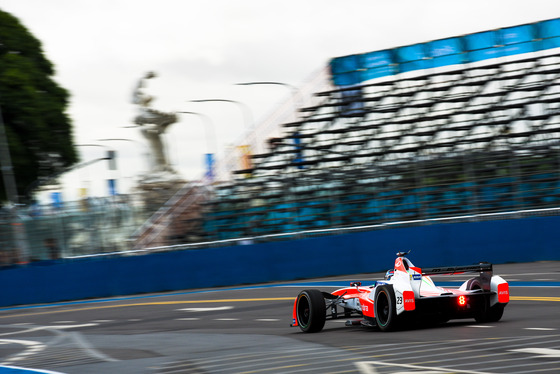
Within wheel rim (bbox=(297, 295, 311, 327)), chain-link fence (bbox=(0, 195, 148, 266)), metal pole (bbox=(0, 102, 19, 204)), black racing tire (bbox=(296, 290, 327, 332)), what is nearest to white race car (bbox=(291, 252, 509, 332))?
black racing tire (bbox=(296, 290, 327, 332))

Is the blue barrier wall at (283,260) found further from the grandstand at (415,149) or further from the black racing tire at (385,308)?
the black racing tire at (385,308)

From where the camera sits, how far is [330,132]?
29172 millimetres

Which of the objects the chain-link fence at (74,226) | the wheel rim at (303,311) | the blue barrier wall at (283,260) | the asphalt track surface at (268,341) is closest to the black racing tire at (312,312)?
the wheel rim at (303,311)

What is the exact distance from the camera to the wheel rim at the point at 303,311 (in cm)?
1116

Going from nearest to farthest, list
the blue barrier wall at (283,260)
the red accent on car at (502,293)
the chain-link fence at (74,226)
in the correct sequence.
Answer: the red accent on car at (502,293), the blue barrier wall at (283,260), the chain-link fence at (74,226)

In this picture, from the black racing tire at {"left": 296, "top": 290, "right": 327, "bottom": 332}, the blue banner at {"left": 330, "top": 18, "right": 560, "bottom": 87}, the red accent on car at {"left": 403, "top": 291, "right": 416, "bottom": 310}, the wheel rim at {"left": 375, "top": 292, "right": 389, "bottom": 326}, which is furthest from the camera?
the blue banner at {"left": 330, "top": 18, "right": 560, "bottom": 87}

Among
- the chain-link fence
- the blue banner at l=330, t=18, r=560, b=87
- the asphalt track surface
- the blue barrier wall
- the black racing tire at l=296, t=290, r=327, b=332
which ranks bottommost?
the asphalt track surface

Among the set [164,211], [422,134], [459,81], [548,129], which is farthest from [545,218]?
[164,211]

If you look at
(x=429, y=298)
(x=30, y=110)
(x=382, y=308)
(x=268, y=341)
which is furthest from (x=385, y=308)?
(x=30, y=110)

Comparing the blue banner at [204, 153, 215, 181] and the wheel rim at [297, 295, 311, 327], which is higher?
the blue banner at [204, 153, 215, 181]

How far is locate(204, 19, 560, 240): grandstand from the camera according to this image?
22719mm

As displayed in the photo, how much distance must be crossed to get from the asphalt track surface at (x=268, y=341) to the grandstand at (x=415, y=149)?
12.8ft

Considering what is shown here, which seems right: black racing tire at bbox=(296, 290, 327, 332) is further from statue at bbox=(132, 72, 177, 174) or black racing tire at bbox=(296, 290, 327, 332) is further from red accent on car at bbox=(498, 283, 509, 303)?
statue at bbox=(132, 72, 177, 174)

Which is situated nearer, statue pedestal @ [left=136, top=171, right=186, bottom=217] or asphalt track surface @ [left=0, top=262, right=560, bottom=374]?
asphalt track surface @ [left=0, top=262, right=560, bottom=374]
